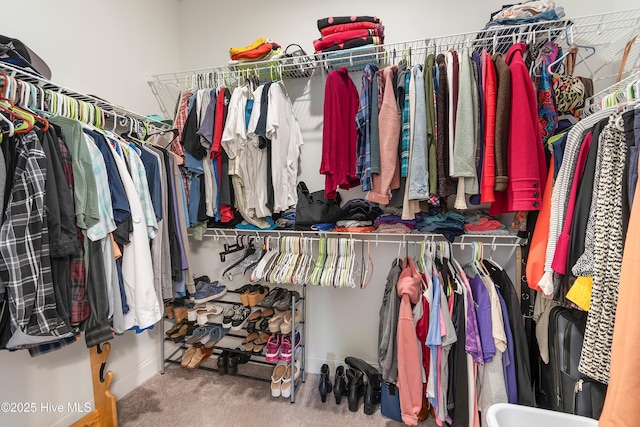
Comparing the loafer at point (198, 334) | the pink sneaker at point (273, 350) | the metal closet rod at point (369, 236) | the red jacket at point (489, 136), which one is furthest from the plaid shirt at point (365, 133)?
the loafer at point (198, 334)

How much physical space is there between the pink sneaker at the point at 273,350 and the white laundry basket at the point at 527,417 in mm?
1202

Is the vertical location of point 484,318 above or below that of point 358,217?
below

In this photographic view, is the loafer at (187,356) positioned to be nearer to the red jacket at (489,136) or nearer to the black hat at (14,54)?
the black hat at (14,54)

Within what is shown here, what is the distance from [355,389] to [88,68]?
256 cm

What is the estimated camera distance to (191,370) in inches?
79.7

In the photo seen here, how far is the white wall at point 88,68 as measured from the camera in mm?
1271

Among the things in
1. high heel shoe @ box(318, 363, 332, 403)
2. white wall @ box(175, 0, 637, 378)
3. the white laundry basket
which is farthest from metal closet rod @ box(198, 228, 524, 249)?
high heel shoe @ box(318, 363, 332, 403)

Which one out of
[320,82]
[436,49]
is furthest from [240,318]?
[436,49]

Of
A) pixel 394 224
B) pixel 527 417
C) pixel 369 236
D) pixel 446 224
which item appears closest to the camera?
pixel 527 417

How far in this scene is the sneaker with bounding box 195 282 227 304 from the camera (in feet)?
6.03

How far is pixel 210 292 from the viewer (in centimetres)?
191

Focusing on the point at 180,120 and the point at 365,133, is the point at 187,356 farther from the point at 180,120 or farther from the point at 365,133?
the point at 365,133

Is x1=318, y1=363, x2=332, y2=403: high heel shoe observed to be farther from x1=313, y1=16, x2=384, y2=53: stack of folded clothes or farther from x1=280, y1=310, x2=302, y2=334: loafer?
x1=313, y1=16, x2=384, y2=53: stack of folded clothes

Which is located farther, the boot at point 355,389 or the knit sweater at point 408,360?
the boot at point 355,389
